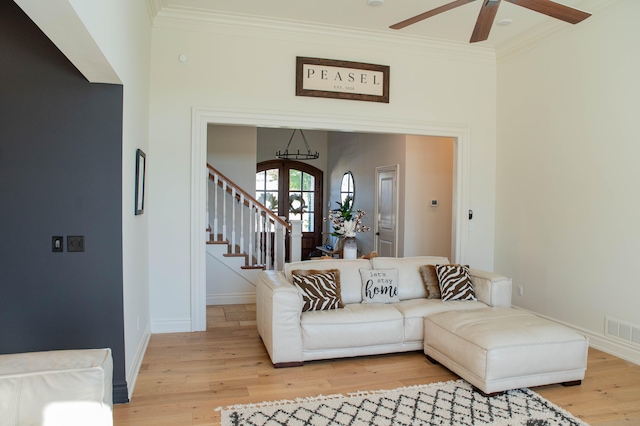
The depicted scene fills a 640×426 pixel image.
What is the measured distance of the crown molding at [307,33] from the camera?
4.67m

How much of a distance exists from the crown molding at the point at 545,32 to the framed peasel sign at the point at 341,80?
1539 millimetres

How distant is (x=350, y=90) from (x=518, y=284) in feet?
10.0

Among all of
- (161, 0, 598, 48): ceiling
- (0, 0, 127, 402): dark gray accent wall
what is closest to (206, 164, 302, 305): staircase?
(161, 0, 598, 48): ceiling

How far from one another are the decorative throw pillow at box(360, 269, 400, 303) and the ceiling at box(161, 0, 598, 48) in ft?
8.69

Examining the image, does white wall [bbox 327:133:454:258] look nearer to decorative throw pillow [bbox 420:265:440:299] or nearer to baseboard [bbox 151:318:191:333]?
decorative throw pillow [bbox 420:265:440:299]

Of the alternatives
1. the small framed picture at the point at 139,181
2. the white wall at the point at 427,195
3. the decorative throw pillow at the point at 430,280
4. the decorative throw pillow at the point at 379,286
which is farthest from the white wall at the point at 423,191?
the small framed picture at the point at 139,181

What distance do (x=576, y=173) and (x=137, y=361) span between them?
4507 mm

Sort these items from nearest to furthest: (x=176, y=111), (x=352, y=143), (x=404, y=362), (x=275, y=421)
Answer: (x=275, y=421)
(x=404, y=362)
(x=176, y=111)
(x=352, y=143)

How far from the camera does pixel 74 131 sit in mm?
2924

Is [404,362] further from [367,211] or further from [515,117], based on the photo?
[367,211]

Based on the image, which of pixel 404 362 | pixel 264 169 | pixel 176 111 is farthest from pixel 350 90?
pixel 264 169

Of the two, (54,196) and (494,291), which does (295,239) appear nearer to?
(494,291)

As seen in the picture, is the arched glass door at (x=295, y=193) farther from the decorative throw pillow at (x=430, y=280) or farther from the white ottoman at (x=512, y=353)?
the white ottoman at (x=512, y=353)

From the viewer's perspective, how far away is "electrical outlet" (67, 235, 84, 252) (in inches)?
115
